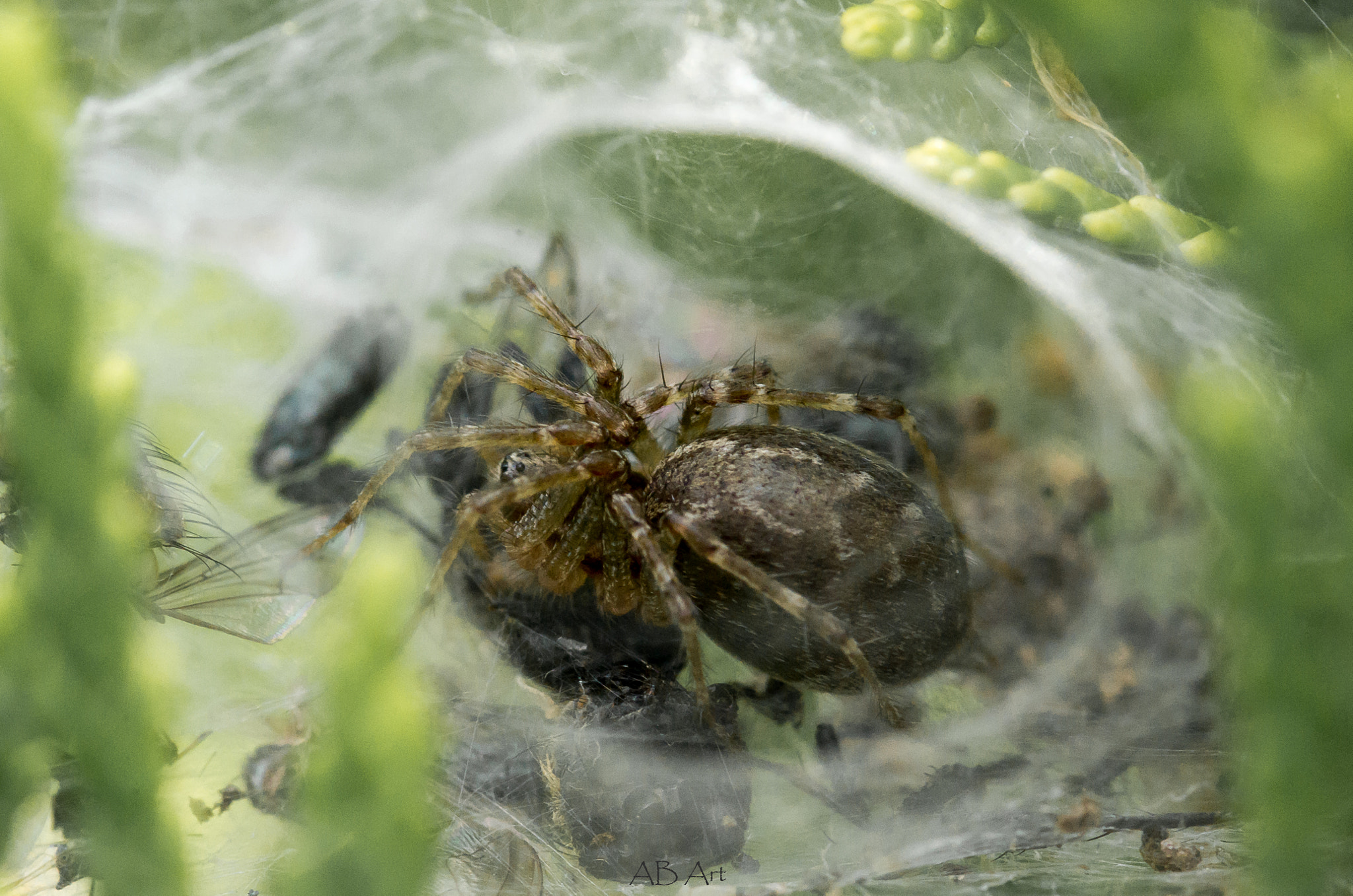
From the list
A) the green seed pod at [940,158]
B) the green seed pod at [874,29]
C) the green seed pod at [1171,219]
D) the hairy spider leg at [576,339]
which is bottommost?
the hairy spider leg at [576,339]

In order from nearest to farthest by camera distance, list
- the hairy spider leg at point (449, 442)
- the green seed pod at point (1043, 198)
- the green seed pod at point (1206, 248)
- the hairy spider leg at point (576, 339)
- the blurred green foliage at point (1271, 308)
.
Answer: the blurred green foliage at point (1271, 308), the green seed pod at point (1206, 248), the green seed pod at point (1043, 198), the hairy spider leg at point (449, 442), the hairy spider leg at point (576, 339)

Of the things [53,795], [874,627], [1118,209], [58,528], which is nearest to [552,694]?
[874,627]

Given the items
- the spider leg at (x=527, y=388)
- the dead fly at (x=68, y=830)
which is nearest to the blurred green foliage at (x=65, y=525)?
the dead fly at (x=68, y=830)

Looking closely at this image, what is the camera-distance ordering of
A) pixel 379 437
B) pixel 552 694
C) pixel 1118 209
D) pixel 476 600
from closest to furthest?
pixel 1118 209 < pixel 552 694 < pixel 476 600 < pixel 379 437

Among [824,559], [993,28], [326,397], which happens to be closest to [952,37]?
[993,28]

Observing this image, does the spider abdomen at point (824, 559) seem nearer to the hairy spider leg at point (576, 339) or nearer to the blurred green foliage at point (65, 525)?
the hairy spider leg at point (576, 339)

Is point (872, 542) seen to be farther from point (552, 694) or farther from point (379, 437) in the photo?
point (379, 437)
